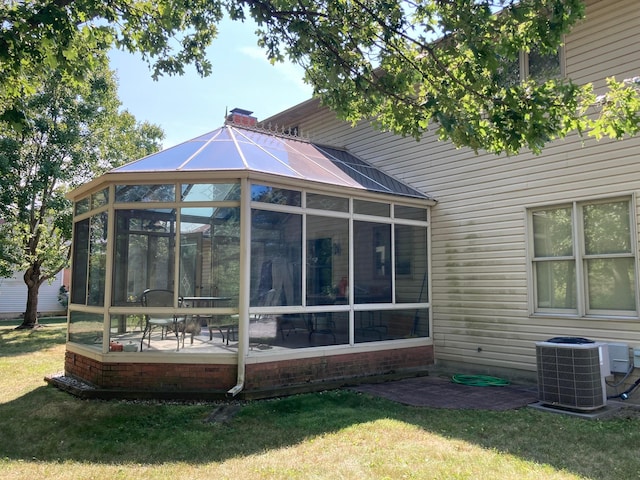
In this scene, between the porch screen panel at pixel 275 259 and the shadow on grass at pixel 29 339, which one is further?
the shadow on grass at pixel 29 339

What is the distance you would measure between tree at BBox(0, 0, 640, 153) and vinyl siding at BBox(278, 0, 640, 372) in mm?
1959

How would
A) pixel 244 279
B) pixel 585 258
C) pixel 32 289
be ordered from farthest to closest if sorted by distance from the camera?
pixel 32 289 → pixel 585 258 → pixel 244 279

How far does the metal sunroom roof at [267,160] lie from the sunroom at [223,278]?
0.15 feet

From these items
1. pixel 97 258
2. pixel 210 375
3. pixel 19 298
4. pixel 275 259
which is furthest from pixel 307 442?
pixel 19 298

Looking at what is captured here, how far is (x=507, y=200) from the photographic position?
7.99 metres

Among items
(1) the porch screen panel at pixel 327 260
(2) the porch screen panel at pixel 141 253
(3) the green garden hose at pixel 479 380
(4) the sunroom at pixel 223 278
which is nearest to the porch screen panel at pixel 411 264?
(4) the sunroom at pixel 223 278

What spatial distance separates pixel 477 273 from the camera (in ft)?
27.5

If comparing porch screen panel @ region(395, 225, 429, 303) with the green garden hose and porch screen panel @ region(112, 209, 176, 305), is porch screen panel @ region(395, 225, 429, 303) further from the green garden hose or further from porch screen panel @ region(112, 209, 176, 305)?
porch screen panel @ region(112, 209, 176, 305)

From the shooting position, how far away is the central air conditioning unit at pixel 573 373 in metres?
5.79

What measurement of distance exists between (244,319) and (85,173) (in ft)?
39.8

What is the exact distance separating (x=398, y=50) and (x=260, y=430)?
4429 millimetres

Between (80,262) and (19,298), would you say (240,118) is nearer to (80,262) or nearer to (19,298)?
(80,262)

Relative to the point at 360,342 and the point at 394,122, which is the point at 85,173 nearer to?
the point at 360,342

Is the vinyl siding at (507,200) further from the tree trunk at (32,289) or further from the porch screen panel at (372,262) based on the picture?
the tree trunk at (32,289)
